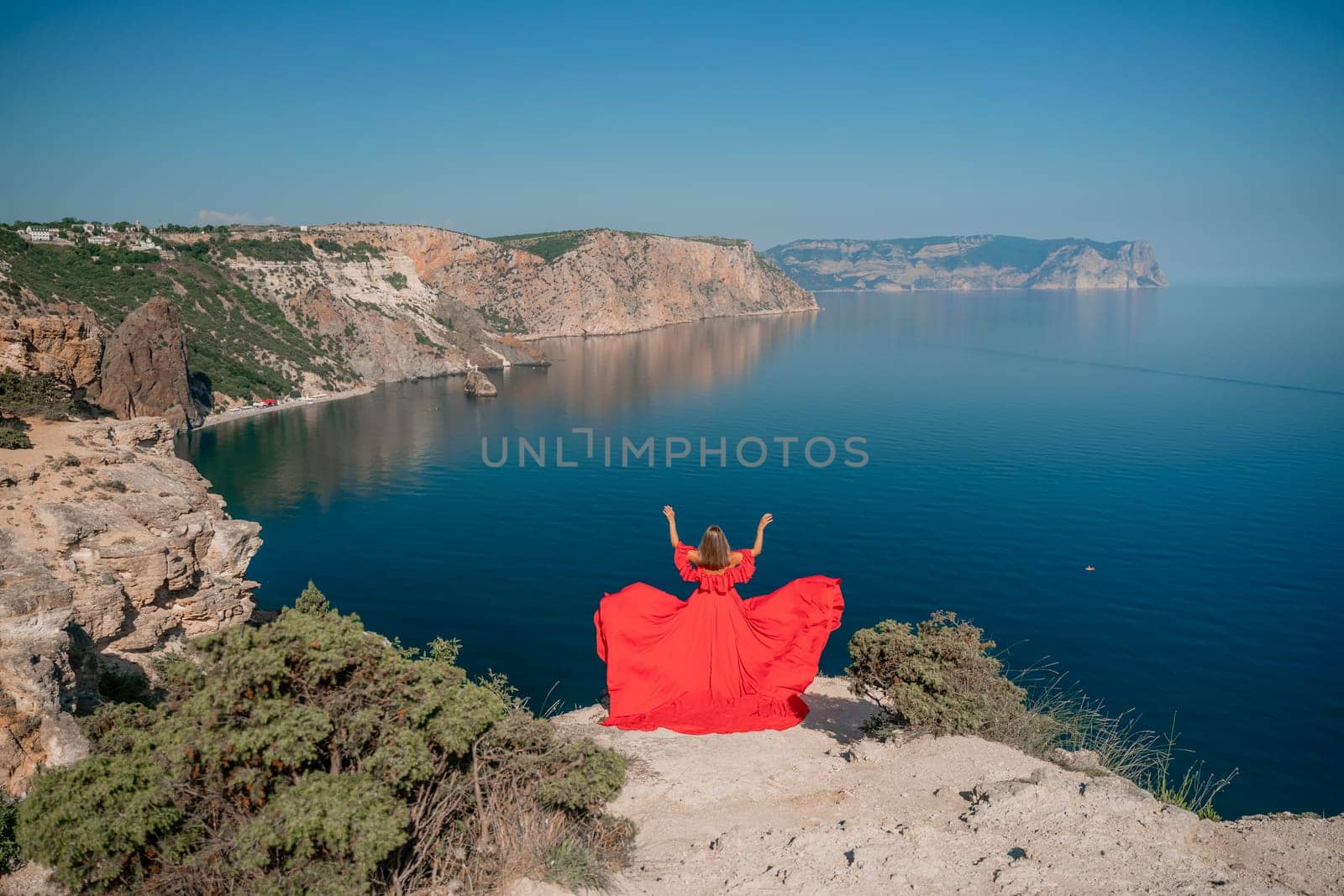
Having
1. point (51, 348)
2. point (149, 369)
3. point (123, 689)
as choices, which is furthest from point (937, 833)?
point (149, 369)

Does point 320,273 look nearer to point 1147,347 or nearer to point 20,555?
point 20,555

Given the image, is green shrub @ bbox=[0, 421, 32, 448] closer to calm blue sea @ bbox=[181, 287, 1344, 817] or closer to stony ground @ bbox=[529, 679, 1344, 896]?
calm blue sea @ bbox=[181, 287, 1344, 817]

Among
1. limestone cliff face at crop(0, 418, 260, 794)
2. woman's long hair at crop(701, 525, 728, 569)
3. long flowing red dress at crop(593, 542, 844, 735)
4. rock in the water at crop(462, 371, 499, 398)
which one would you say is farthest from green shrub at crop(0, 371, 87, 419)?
rock in the water at crop(462, 371, 499, 398)

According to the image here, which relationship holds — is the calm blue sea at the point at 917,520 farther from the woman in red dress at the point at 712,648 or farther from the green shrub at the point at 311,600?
the woman in red dress at the point at 712,648

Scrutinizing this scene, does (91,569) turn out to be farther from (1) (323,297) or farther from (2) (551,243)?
(2) (551,243)

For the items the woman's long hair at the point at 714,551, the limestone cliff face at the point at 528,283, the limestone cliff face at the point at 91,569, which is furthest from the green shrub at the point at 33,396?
the limestone cliff face at the point at 528,283

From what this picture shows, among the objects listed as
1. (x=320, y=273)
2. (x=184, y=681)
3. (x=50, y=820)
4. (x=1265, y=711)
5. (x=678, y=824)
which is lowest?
(x=1265, y=711)

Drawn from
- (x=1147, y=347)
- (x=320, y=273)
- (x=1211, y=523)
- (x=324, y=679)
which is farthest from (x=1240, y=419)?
(x=320, y=273)
